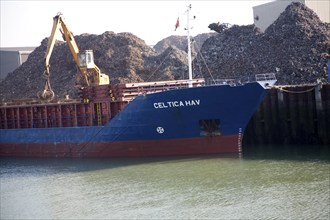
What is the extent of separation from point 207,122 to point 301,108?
5.16 m

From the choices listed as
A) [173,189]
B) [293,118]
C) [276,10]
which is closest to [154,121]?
[173,189]

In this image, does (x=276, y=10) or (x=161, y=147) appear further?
(x=276, y=10)

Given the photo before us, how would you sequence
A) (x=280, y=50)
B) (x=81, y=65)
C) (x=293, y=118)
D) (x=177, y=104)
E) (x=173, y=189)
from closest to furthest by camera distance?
(x=173, y=189) < (x=177, y=104) < (x=293, y=118) < (x=81, y=65) < (x=280, y=50)

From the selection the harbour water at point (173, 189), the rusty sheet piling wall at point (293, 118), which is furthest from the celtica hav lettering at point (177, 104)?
the rusty sheet piling wall at point (293, 118)

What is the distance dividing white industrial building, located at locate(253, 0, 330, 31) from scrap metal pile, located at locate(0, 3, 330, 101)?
25.1 ft

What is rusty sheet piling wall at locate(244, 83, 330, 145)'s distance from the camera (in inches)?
824

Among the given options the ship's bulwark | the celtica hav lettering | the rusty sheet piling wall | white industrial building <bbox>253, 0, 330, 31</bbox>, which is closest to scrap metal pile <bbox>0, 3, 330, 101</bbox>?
the rusty sheet piling wall

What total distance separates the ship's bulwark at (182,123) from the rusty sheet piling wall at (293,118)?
117 inches

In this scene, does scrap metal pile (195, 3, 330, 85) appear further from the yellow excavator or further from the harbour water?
the yellow excavator

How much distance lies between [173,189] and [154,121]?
5270mm

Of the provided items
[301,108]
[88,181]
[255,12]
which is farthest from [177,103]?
[255,12]

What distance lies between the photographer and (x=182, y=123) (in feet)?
63.9

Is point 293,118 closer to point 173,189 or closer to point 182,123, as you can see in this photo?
point 182,123

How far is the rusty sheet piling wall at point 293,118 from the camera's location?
20.9 metres
